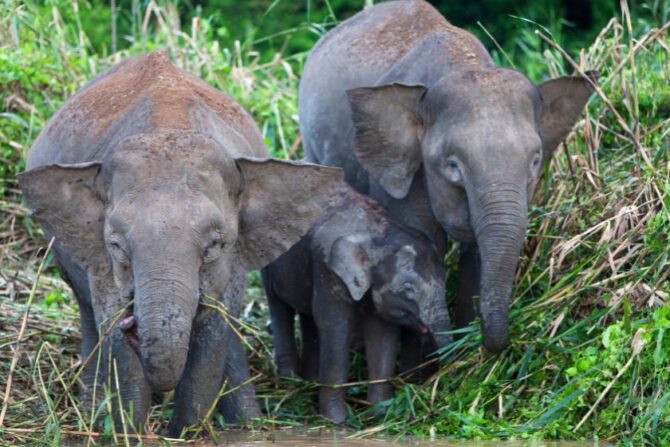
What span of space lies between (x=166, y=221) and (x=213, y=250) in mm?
342

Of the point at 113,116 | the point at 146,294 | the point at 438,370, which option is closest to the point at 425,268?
the point at 438,370

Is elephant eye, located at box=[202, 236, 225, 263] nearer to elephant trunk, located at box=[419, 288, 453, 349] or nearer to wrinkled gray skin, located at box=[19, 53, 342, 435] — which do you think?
wrinkled gray skin, located at box=[19, 53, 342, 435]

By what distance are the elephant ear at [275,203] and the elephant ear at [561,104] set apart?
1501mm

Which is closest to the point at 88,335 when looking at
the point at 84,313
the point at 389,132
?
the point at 84,313

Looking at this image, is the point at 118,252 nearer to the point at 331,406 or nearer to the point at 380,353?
the point at 331,406

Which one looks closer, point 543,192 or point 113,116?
point 113,116

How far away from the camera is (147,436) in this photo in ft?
23.6

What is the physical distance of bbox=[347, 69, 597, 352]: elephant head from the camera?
7.77m

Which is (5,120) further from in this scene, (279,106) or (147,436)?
(147,436)

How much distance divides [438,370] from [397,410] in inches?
20.2

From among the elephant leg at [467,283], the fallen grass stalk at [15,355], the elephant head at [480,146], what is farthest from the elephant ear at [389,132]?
the fallen grass stalk at [15,355]

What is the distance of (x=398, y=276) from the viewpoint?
28.2ft

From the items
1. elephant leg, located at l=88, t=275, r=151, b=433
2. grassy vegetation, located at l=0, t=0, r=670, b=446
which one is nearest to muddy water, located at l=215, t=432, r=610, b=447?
grassy vegetation, located at l=0, t=0, r=670, b=446

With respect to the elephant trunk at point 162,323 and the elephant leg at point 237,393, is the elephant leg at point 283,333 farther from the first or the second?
the elephant trunk at point 162,323
